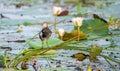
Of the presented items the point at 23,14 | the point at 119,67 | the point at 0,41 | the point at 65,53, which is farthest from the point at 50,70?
the point at 23,14

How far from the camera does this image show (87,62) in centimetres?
196

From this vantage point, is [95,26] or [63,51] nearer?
[63,51]

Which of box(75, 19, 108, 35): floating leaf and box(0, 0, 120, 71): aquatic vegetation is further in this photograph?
box(75, 19, 108, 35): floating leaf

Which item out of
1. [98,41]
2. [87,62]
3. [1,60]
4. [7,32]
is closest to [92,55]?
[87,62]

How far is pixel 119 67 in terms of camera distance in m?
1.85

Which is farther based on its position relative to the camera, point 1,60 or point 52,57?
point 52,57

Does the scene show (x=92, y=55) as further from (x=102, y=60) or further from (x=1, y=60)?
(x=1, y=60)

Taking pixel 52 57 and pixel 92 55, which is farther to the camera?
pixel 52 57

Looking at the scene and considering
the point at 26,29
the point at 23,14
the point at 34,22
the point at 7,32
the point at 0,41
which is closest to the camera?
the point at 0,41

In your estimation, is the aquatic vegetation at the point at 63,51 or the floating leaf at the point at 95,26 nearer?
the aquatic vegetation at the point at 63,51

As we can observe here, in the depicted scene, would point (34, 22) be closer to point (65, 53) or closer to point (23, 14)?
point (23, 14)

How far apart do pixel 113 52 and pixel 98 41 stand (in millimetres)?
436

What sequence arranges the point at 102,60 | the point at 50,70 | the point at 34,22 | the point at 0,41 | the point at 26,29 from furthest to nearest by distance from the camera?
the point at 34,22 < the point at 26,29 < the point at 0,41 < the point at 102,60 < the point at 50,70

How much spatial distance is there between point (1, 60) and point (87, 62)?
0.45 m
